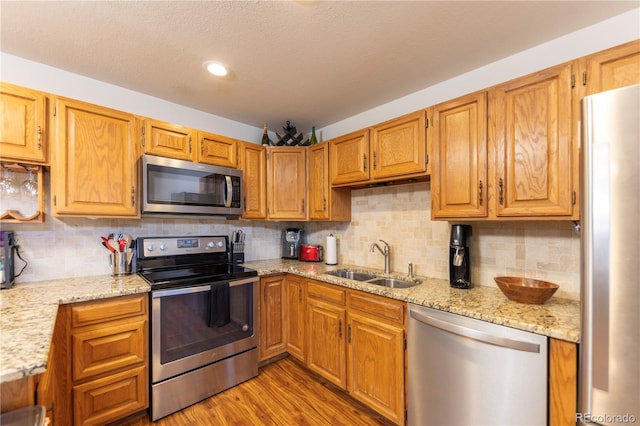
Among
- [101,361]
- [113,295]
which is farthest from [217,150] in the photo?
[101,361]

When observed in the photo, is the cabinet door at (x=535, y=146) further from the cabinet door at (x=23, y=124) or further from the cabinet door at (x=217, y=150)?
the cabinet door at (x=23, y=124)

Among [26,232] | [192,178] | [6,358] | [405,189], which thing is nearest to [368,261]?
[405,189]

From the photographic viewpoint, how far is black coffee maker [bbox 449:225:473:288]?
182 centimetres

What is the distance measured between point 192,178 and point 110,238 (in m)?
0.74

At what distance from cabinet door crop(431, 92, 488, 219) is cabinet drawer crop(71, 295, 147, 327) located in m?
2.02

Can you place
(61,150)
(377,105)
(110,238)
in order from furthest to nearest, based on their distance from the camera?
1. (377,105)
2. (110,238)
3. (61,150)

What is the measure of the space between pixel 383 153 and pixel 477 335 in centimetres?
137

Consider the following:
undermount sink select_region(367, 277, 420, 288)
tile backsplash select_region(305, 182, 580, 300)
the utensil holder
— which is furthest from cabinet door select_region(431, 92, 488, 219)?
the utensil holder

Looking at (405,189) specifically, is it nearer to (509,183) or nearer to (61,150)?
(509,183)

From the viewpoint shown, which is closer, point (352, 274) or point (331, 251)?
point (352, 274)

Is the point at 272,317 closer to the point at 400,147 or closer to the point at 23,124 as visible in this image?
the point at 400,147

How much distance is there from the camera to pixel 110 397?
1729mm

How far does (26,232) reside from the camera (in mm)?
1906

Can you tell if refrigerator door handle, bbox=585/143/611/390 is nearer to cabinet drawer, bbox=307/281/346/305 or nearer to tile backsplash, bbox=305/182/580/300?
tile backsplash, bbox=305/182/580/300
